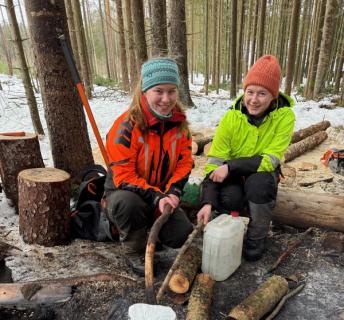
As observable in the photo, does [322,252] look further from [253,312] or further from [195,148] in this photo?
[195,148]

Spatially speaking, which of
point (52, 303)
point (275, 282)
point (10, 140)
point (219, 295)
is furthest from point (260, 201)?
point (10, 140)

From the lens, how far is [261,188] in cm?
235

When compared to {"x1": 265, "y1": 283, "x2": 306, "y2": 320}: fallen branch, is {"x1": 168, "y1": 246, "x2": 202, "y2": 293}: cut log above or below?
above

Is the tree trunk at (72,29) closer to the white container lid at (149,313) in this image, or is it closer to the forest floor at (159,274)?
the forest floor at (159,274)

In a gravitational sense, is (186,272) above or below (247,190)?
below

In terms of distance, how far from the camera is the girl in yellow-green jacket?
237 cm

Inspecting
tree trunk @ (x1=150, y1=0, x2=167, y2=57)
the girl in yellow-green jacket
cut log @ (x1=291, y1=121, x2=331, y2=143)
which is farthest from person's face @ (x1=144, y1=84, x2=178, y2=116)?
tree trunk @ (x1=150, y1=0, x2=167, y2=57)

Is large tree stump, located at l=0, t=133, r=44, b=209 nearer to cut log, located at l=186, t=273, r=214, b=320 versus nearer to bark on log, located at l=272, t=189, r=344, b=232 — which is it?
cut log, located at l=186, t=273, r=214, b=320

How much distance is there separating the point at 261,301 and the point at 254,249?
0.62 meters

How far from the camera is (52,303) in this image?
1.89m

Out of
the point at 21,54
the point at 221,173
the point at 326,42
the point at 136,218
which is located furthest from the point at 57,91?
the point at 326,42

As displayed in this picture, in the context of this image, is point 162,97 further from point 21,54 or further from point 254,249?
point 21,54

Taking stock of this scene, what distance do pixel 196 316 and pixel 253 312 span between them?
1.12ft

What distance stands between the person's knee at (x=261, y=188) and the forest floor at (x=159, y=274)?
1.76 feet
